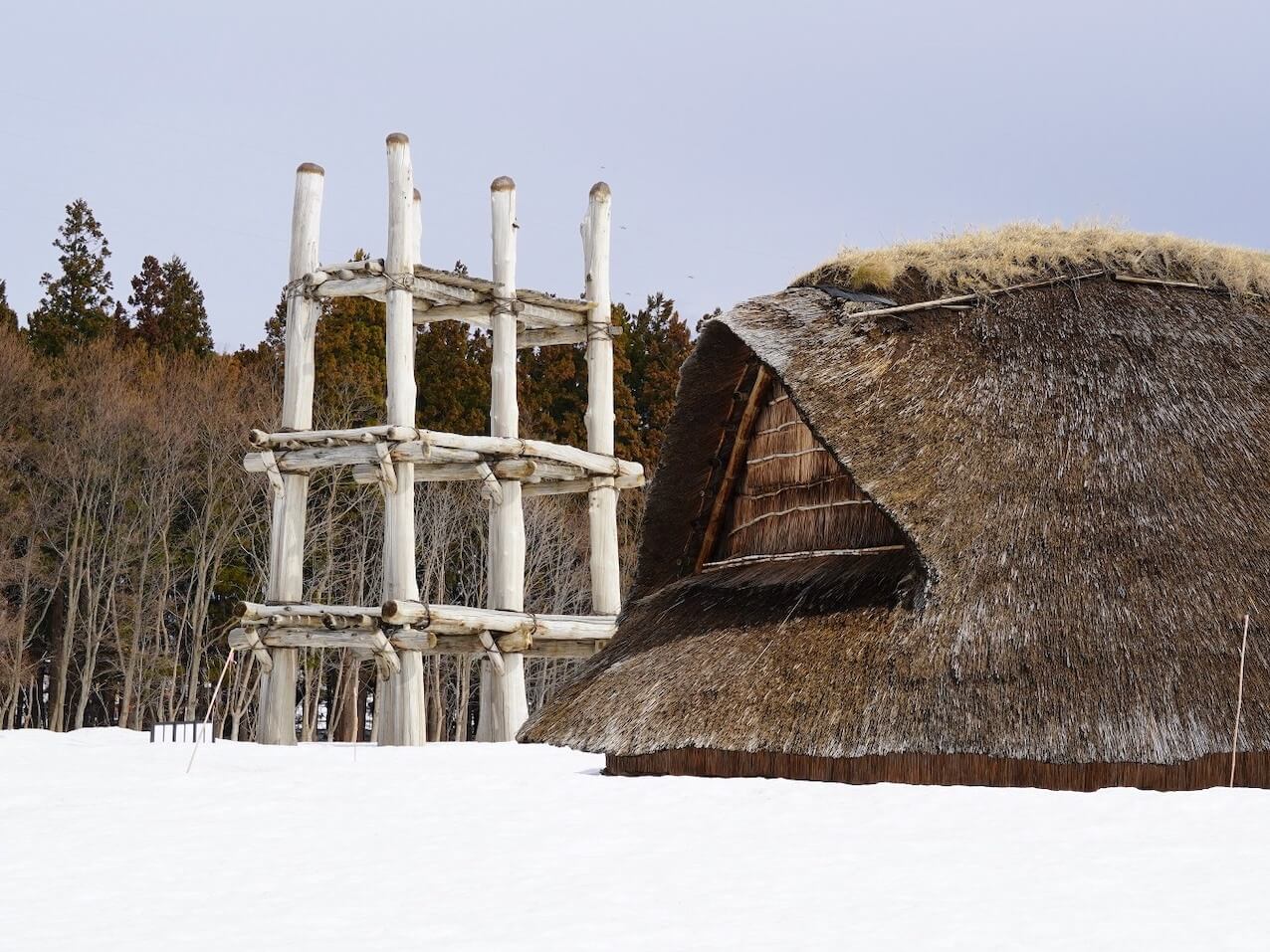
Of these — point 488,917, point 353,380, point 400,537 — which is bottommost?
point 488,917

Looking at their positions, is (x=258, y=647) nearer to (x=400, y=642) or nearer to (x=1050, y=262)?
(x=400, y=642)

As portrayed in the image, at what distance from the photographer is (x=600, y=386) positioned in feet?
85.4

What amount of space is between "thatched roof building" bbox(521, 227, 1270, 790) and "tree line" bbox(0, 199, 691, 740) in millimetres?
21767

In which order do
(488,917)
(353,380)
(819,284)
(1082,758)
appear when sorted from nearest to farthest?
1. (488,917)
2. (1082,758)
3. (819,284)
4. (353,380)

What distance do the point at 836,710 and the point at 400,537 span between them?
11894 mm

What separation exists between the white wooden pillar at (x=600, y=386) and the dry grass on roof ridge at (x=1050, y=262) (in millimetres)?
10360

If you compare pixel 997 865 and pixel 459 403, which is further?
pixel 459 403

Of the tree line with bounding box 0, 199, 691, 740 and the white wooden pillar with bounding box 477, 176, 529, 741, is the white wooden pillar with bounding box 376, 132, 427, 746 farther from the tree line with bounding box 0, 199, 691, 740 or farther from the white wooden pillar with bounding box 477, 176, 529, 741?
the tree line with bounding box 0, 199, 691, 740

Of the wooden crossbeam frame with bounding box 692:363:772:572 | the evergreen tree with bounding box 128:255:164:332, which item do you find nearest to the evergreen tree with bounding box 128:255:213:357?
the evergreen tree with bounding box 128:255:164:332

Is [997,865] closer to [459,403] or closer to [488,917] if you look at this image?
[488,917]

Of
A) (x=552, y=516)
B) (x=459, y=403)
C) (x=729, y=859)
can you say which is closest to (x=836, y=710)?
(x=729, y=859)

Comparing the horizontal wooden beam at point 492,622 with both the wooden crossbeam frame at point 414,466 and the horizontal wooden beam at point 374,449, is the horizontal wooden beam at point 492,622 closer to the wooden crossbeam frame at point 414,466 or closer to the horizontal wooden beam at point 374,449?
the wooden crossbeam frame at point 414,466

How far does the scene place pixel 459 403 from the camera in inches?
1700

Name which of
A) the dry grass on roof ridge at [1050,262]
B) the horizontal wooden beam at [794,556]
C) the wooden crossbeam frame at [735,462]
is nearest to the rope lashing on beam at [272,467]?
the wooden crossbeam frame at [735,462]
